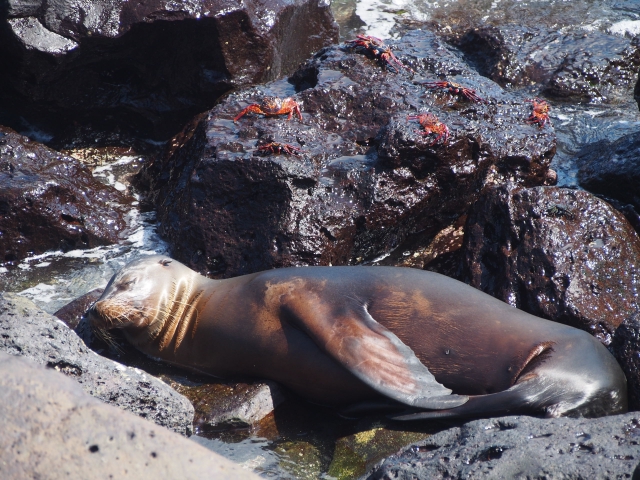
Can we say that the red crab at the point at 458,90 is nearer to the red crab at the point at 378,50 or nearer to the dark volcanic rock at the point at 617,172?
the red crab at the point at 378,50

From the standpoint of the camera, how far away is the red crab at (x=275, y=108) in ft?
22.4

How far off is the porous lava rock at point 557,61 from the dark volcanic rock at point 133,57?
9.64 ft

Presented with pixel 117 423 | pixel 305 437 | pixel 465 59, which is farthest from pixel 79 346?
pixel 465 59

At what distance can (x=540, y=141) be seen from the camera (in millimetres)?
7020

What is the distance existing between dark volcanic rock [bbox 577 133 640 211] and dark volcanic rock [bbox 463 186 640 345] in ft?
4.57

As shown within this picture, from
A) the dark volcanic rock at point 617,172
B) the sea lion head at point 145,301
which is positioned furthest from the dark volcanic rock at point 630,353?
the sea lion head at point 145,301

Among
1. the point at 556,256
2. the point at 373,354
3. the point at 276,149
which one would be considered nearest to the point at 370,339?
the point at 373,354

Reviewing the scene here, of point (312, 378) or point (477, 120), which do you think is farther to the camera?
point (477, 120)

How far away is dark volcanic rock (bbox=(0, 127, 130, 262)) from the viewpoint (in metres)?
6.83

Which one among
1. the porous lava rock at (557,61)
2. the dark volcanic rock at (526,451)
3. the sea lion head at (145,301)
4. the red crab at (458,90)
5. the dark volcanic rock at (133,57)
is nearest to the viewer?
the dark volcanic rock at (526,451)

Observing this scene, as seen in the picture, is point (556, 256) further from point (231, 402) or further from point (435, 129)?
point (231, 402)

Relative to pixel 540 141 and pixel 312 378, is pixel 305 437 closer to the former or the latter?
pixel 312 378

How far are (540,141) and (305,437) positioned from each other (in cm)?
406

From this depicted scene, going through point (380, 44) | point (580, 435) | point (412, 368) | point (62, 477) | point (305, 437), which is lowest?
point (305, 437)
